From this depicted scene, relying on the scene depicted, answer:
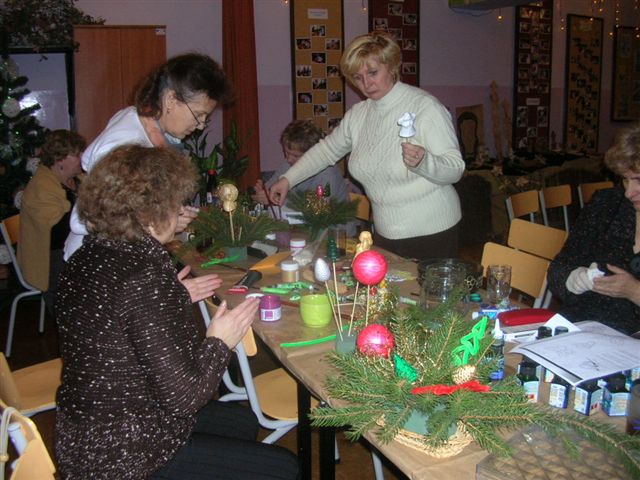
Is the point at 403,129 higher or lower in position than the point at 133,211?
higher

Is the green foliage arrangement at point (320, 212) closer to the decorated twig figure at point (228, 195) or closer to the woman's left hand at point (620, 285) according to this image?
the decorated twig figure at point (228, 195)

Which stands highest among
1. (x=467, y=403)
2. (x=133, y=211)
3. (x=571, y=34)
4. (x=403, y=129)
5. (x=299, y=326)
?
(x=571, y=34)

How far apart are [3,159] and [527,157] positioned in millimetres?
5841

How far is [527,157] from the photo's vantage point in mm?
7441

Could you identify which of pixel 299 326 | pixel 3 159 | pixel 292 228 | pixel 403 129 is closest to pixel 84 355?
pixel 299 326

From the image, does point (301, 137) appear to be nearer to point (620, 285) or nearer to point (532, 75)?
point (620, 285)

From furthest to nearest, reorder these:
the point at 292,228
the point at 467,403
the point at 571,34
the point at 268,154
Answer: the point at 571,34 → the point at 268,154 → the point at 292,228 → the point at 467,403

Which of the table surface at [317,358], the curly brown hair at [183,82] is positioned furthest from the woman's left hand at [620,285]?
the curly brown hair at [183,82]

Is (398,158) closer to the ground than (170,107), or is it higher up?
closer to the ground

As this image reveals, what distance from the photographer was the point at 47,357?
3.85m

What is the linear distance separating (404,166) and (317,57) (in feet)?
13.7

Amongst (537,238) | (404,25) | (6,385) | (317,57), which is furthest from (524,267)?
(404,25)

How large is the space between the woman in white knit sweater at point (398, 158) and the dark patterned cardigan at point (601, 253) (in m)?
0.64

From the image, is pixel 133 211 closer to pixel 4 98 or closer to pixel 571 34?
pixel 4 98
